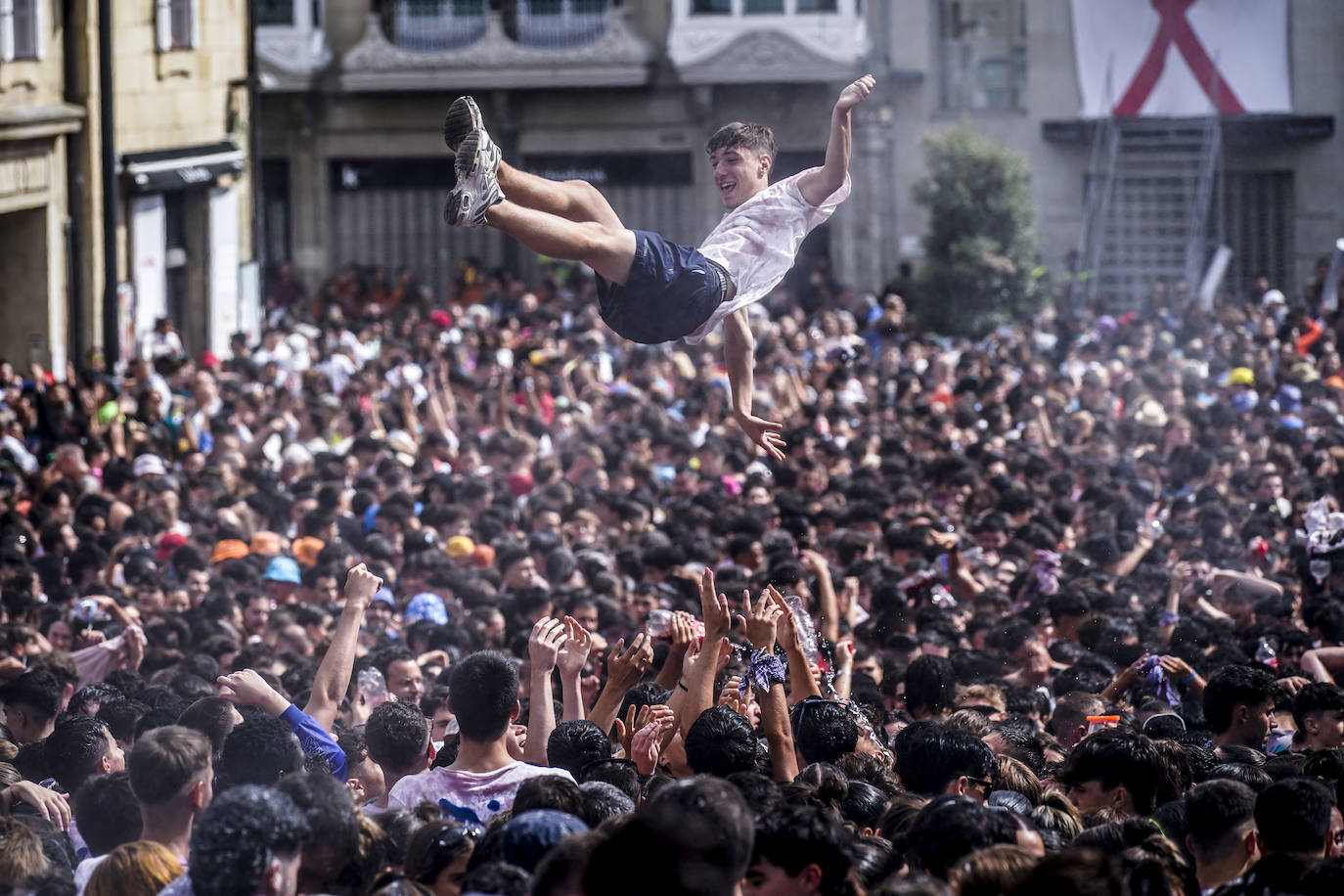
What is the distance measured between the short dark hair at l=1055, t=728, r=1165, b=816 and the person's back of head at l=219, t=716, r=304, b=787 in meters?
2.37

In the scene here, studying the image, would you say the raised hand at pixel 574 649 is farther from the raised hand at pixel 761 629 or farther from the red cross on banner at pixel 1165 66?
the red cross on banner at pixel 1165 66

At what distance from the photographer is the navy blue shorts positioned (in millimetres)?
6035

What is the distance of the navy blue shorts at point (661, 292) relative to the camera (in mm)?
6035

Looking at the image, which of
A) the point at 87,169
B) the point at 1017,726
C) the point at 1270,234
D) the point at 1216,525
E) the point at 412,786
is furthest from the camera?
the point at 1270,234

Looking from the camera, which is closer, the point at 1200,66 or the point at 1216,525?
the point at 1216,525

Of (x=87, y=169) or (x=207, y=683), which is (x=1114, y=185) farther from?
(x=207, y=683)

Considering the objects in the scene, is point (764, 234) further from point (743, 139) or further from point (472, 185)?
point (472, 185)

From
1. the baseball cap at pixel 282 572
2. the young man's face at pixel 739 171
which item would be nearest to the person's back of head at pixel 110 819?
the young man's face at pixel 739 171

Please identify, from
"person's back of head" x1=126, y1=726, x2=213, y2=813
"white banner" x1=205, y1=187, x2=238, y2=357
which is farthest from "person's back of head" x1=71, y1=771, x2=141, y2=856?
"white banner" x1=205, y1=187, x2=238, y2=357

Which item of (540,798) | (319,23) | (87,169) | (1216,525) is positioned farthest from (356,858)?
(319,23)

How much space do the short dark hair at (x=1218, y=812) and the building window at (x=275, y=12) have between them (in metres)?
23.9

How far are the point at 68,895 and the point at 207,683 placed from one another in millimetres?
2526

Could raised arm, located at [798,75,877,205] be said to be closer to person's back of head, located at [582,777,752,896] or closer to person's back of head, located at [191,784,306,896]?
person's back of head, located at [582,777,752,896]

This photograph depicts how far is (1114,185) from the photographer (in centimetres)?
2462
